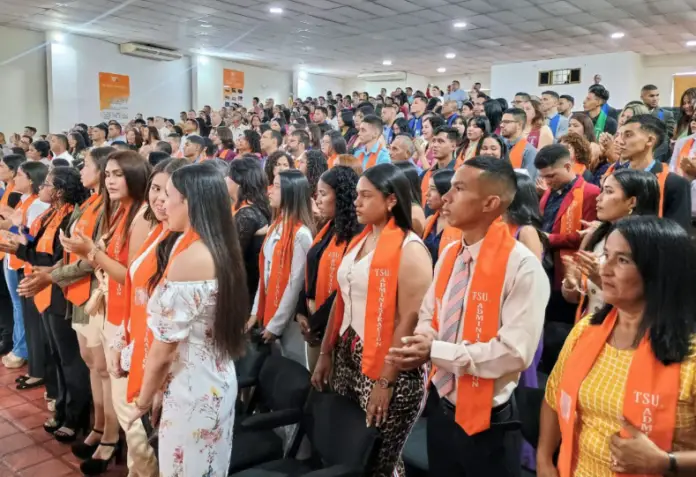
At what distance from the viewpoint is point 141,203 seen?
2.72 m

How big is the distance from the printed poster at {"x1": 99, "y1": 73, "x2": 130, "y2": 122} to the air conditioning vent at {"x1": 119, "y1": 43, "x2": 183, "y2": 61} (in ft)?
2.15

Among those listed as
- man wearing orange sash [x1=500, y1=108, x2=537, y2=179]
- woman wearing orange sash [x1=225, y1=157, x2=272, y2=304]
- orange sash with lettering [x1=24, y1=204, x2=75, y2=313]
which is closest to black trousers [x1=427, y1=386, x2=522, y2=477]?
woman wearing orange sash [x1=225, y1=157, x2=272, y2=304]

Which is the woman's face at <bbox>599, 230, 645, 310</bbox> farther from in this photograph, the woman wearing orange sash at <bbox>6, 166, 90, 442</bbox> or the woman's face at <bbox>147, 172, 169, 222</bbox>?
the woman wearing orange sash at <bbox>6, 166, 90, 442</bbox>

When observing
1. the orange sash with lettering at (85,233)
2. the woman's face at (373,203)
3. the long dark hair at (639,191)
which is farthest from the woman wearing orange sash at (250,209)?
the long dark hair at (639,191)

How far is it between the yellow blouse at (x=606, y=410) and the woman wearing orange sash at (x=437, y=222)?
141cm

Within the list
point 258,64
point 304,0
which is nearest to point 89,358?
point 304,0

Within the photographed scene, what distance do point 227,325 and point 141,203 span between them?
1163 millimetres

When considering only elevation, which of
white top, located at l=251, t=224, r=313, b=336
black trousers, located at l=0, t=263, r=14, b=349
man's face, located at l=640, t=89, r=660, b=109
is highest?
man's face, located at l=640, t=89, r=660, b=109

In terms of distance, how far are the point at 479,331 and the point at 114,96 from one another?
1411cm

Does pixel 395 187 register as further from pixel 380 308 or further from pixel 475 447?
pixel 475 447

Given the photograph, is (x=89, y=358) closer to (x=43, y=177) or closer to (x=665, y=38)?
(x=43, y=177)

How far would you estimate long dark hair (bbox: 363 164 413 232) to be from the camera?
214cm

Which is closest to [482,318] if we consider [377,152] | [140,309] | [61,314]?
[140,309]

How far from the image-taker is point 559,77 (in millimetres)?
15086
